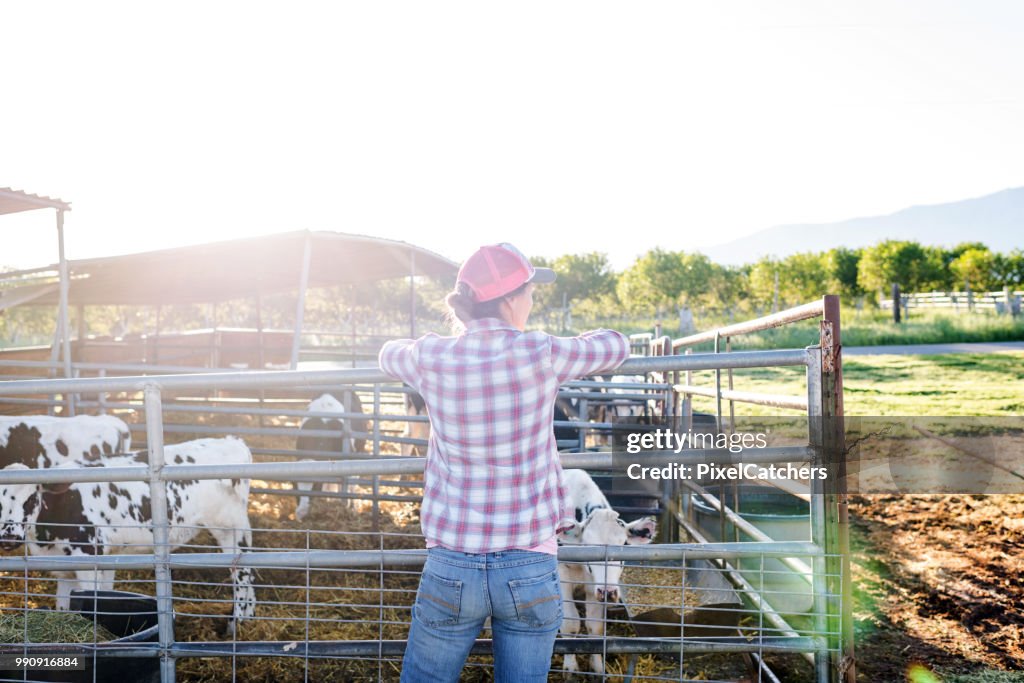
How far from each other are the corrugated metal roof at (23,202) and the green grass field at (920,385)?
9.88m

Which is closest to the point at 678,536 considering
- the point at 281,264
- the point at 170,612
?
the point at 170,612

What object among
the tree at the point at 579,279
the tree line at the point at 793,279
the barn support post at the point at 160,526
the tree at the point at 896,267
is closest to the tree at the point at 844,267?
the tree line at the point at 793,279

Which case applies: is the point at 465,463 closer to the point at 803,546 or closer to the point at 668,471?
the point at 668,471

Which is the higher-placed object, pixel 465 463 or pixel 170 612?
pixel 465 463

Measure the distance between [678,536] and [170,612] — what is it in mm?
4595

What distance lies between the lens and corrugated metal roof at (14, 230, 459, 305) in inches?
338

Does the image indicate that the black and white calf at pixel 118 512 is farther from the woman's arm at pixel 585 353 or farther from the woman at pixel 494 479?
the woman's arm at pixel 585 353

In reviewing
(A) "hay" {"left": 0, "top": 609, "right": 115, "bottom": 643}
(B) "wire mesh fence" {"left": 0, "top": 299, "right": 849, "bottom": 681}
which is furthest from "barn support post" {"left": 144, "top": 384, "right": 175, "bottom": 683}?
(A) "hay" {"left": 0, "top": 609, "right": 115, "bottom": 643}

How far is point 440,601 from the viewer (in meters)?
1.89

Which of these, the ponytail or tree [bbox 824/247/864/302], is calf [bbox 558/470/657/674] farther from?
tree [bbox 824/247/864/302]

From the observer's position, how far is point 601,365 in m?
1.98

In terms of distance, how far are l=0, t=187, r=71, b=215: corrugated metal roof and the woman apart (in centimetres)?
727

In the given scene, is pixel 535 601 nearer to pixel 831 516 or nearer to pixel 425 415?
pixel 831 516

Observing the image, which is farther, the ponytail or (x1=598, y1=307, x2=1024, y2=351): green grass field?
(x1=598, y1=307, x2=1024, y2=351): green grass field
